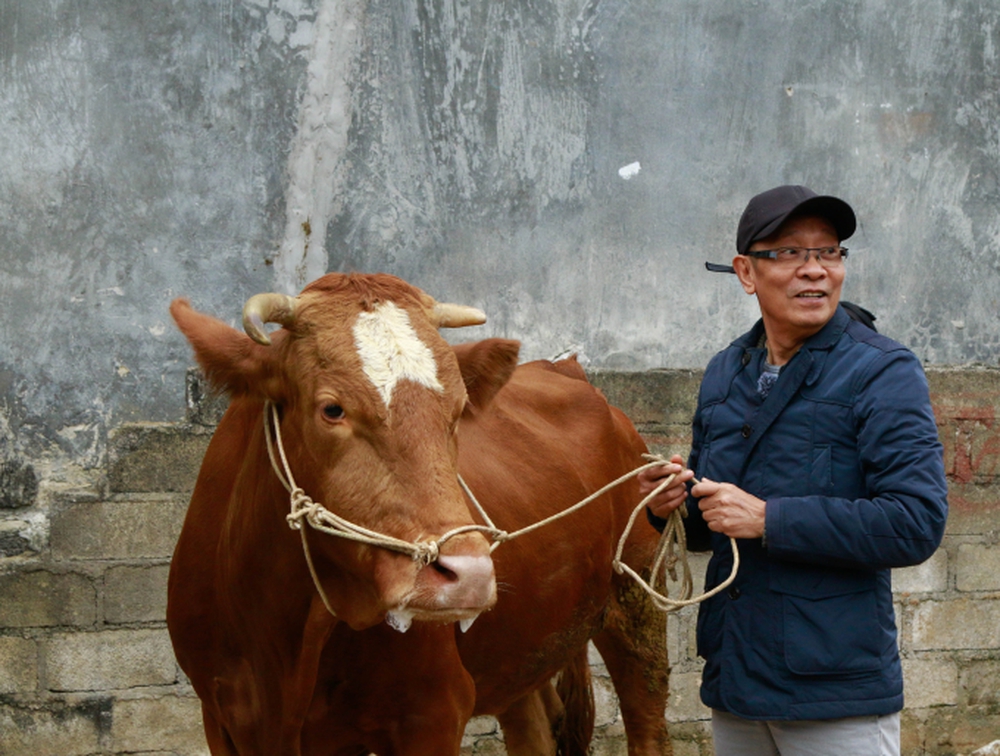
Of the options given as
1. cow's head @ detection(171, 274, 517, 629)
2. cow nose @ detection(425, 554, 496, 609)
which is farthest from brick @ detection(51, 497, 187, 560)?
cow nose @ detection(425, 554, 496, 609)

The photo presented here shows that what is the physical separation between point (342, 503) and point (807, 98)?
3824 millimetres

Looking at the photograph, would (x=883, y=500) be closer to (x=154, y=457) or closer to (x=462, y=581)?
(x=462, y=581)

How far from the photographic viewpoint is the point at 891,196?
209 inches

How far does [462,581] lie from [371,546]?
0.81ft

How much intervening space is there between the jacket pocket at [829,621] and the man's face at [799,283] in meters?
0.58

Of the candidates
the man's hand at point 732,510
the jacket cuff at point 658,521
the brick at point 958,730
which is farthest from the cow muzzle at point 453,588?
the brick at point 958,730

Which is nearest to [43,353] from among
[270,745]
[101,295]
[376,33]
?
[101,295]

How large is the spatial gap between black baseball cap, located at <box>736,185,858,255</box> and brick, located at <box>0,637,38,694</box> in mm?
3259

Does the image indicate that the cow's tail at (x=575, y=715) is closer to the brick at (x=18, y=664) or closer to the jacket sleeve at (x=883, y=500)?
the brick at (x=18, y=664)

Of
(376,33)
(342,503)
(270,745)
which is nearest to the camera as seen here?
(342,503)

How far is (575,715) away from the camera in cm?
452

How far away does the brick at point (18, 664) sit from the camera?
4238mm

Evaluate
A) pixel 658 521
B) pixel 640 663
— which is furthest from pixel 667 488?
pixel 640 663

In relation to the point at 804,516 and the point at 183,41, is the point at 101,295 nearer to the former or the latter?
the point at 183,41
